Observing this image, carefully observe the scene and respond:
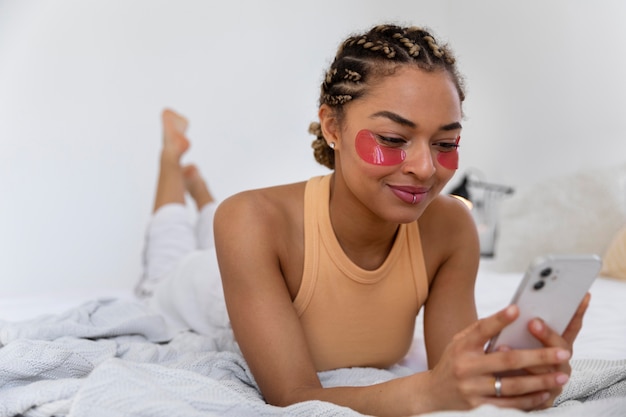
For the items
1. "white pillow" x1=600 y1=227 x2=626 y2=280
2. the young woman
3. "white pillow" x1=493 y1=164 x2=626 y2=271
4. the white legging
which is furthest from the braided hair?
"white pillow" x1=493 y1=164 x2=626 y2=271

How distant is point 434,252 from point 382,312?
144 millimetres

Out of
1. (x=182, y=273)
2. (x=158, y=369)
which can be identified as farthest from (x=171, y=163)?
(x=158, y=369)

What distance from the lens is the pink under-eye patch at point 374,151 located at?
1034 millimetres

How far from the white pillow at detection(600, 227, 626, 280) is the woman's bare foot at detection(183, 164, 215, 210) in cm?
132

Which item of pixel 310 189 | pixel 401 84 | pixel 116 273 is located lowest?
pixel 116 273

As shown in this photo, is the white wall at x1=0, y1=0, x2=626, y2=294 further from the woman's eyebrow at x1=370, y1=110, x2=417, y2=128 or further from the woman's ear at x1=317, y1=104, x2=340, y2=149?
the woman's eyebrow at x1=370, y1=110, x2=417, y2=128

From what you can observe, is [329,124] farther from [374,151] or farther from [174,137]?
[174,137]

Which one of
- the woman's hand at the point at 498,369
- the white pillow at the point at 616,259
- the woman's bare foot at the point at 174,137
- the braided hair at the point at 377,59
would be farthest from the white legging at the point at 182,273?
the white pillow at the point at 616,259

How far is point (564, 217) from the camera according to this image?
2.53 metres

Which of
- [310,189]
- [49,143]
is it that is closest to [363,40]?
[310,189]

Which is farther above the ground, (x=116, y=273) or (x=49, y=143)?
(x=49, y=143)

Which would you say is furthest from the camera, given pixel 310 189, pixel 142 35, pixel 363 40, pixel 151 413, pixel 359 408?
pixel 142 35

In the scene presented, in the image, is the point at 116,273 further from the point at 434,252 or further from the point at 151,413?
the point at 151,413

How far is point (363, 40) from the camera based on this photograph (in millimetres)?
1145
